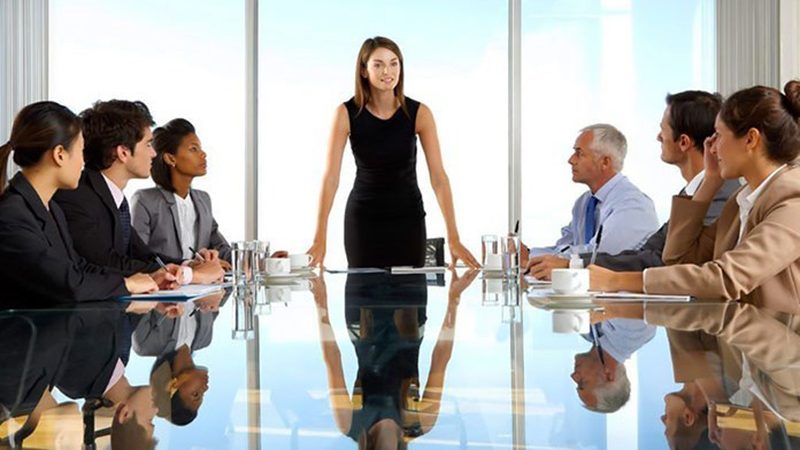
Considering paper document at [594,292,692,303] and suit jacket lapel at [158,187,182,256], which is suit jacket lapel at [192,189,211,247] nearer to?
suit jacket lapel at [158,187,182,256]

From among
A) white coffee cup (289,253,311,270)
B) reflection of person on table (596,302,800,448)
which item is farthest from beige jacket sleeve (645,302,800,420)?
white coffee cup (289,253,311,270)

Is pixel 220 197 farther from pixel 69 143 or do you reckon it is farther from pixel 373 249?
pixel 69 143

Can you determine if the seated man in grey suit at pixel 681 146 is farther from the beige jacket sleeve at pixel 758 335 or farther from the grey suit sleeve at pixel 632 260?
the beige jacket sleeve at pixel 758 335

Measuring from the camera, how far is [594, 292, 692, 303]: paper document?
2.14 metres

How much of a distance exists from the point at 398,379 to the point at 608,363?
1.03 ft

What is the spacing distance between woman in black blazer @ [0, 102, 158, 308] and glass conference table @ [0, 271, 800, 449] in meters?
0.31

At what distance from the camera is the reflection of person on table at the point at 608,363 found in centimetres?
94

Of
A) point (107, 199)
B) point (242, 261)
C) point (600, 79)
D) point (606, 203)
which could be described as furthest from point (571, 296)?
point (600, 79)

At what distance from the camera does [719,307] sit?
6.57ft

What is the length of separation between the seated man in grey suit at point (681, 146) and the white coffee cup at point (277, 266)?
825mm

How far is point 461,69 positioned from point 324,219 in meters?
3.32

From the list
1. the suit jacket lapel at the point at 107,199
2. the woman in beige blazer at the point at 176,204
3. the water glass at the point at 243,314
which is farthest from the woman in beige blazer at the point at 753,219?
the woman in beige blazer at the point at 176,204

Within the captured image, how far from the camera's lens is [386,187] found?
397 centimetres

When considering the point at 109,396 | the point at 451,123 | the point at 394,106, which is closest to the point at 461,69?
the point at 451,123
